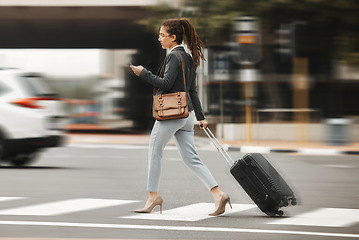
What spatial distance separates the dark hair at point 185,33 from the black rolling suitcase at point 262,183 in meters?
1.05

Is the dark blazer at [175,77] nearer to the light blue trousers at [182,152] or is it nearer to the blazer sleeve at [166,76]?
the blazer sleeve at [166,76]

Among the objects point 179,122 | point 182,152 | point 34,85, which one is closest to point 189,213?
point 182,152

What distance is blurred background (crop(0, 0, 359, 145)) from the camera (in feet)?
70.6

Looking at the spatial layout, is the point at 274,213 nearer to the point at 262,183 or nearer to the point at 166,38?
the point at 262,183

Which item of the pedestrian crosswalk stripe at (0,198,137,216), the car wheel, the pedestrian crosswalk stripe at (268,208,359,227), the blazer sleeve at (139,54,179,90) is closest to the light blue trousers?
the blazer sleeve at (139,54,179,90)

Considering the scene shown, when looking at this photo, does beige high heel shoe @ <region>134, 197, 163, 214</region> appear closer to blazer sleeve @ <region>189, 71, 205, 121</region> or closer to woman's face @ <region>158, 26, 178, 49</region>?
blazer sleeve @ <region>189, 71, 205, 121</region>

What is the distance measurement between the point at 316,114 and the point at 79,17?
1063 cm

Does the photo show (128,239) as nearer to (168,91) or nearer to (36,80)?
(168,91)

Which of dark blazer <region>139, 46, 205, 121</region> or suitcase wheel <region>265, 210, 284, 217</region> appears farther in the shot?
suitcase wheel <region>265, 210, 284, 217</region>

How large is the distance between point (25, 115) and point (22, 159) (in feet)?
4.01

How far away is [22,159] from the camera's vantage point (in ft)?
43.8

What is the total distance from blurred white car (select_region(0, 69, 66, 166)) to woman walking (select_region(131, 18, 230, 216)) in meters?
5.66

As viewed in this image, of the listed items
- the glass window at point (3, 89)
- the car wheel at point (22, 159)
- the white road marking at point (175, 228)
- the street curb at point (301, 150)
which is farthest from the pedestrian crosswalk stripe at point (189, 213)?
the street curb at point (301, 150)

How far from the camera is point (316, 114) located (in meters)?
23.3
